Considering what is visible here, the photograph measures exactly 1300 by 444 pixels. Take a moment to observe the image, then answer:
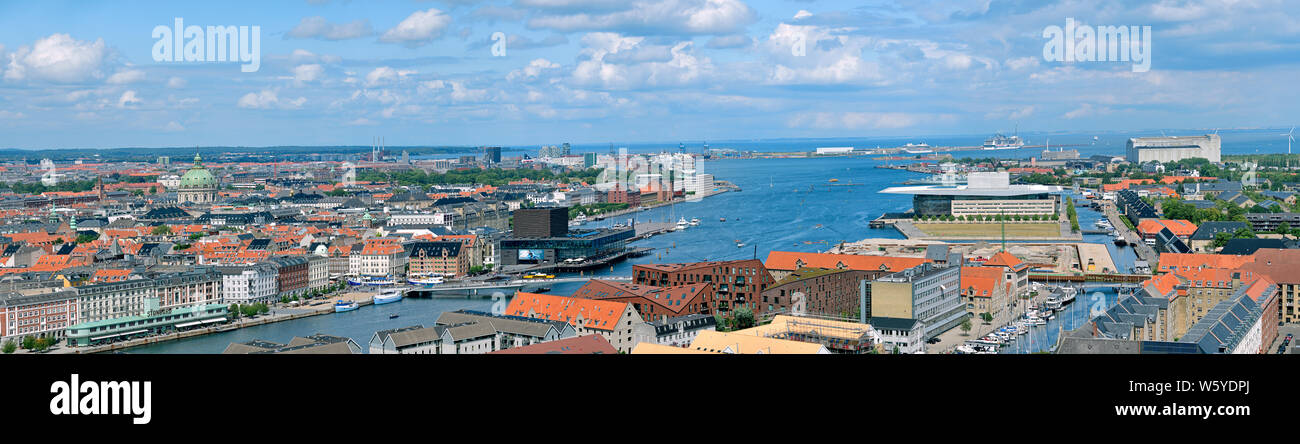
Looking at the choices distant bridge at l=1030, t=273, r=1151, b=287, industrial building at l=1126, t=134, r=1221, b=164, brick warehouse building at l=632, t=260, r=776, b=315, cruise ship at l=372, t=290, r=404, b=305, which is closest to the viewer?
brick warehouse building at l=632, t=260, r=776, b=315

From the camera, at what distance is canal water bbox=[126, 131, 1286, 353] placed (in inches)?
353

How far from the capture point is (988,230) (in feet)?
56.6

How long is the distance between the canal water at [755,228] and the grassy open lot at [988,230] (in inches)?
22.1

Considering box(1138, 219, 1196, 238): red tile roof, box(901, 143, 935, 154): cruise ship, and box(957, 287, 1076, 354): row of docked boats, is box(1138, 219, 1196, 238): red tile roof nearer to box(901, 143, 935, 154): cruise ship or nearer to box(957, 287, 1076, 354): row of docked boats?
box(957, 287, 1076, 354): row of docked boats

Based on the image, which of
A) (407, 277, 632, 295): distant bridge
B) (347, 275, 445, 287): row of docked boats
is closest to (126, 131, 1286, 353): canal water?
(407, 277, 632, 295): distant bridge

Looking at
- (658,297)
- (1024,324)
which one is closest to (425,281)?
(658,297)

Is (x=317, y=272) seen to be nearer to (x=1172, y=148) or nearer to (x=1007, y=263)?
(x=1007, y=263)

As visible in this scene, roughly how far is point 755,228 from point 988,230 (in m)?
3.34

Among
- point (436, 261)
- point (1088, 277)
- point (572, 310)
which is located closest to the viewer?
point (572, 310)

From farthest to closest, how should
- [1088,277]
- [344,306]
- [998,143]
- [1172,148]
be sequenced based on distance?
[998,143], [1172,148], [1088,277], [344,306]

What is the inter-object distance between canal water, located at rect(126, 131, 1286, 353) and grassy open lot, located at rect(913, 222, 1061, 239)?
0.56 metres
